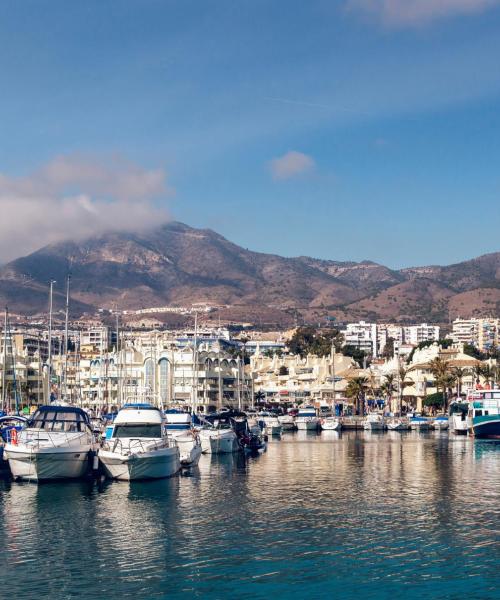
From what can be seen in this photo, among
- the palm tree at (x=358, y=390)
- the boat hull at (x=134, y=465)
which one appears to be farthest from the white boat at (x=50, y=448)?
the palm tree at (x=358, y=390)

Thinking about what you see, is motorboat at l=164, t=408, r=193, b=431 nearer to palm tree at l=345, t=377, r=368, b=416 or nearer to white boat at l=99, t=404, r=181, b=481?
white boat at l=99, t=404, r=181, b=481

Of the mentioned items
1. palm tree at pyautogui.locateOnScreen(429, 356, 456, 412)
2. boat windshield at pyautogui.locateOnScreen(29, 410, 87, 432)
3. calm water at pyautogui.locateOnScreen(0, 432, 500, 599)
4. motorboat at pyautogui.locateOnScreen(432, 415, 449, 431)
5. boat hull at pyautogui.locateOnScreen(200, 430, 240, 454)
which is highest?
palm tree at pyautogui.locateOnScreen(429, 356, 456, 412)

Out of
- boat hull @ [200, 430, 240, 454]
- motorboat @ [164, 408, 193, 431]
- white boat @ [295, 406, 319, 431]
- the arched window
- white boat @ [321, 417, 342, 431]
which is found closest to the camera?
motorboat @ [164, 408, 193, 431]

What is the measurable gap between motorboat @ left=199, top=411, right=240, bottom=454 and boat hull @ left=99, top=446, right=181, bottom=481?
20.2 meters

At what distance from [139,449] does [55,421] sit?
559cm

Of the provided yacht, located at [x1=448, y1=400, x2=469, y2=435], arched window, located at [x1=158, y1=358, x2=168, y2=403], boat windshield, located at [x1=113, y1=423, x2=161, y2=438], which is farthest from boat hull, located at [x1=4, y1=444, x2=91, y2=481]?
arched window, located at [x1=158, y1=358, x2=168, y2=403]

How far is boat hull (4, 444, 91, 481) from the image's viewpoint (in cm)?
4800

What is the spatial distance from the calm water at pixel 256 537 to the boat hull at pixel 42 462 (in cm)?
77

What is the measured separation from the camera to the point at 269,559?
102 feet

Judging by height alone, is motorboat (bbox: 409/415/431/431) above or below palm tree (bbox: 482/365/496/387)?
below

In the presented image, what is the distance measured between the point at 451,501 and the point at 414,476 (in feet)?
38.8

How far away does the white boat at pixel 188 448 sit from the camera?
195 ft

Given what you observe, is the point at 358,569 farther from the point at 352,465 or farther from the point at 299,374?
the point at 299,374

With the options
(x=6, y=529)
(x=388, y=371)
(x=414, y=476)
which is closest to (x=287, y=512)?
(x=6, y=529)
